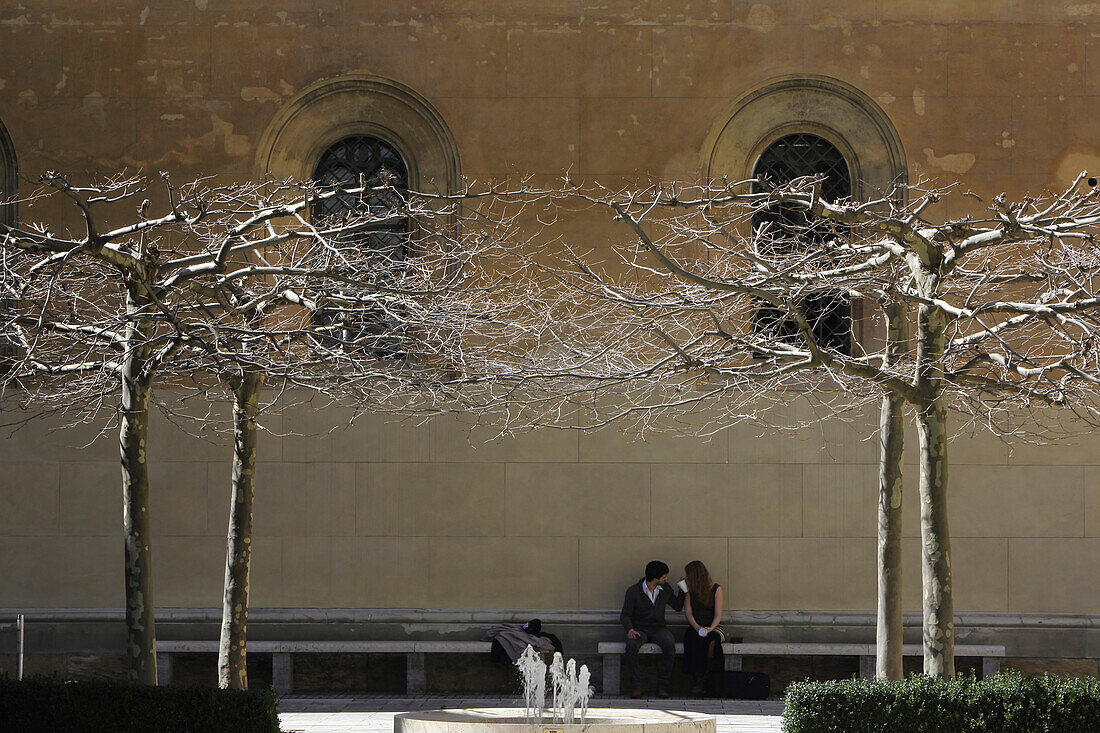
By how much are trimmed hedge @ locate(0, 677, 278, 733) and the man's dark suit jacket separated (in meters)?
5.67

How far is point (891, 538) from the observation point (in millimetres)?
11219

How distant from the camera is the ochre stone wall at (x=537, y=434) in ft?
49.6

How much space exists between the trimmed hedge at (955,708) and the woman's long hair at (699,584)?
5110 millimetres

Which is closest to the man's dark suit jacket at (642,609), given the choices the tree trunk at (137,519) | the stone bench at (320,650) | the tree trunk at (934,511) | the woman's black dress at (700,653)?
the woman's black dress at (700,653)

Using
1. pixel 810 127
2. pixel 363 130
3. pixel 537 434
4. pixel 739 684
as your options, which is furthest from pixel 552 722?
pixel 810 127

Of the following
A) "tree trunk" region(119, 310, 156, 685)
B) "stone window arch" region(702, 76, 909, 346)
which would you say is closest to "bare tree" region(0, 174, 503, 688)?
"tree trunk" region(119, 310, 156, 685)

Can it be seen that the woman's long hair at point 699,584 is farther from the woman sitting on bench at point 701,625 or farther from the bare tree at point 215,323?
the bare tree at point 215,323

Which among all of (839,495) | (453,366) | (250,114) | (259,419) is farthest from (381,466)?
(839,495)

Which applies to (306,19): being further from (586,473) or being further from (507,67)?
(586,473)

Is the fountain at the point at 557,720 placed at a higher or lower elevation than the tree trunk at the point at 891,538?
lower

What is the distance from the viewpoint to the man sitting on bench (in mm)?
14406

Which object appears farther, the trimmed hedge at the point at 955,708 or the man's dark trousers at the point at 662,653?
the man's dark trousers at the point at 662,653

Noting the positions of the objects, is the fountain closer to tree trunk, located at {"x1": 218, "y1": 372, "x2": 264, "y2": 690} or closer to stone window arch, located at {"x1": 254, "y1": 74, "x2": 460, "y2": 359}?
tree trunk, located at {"x1": 218, "y1": 372, "x2": 264, "y2": 690}

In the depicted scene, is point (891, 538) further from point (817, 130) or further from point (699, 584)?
point (817, 130)
